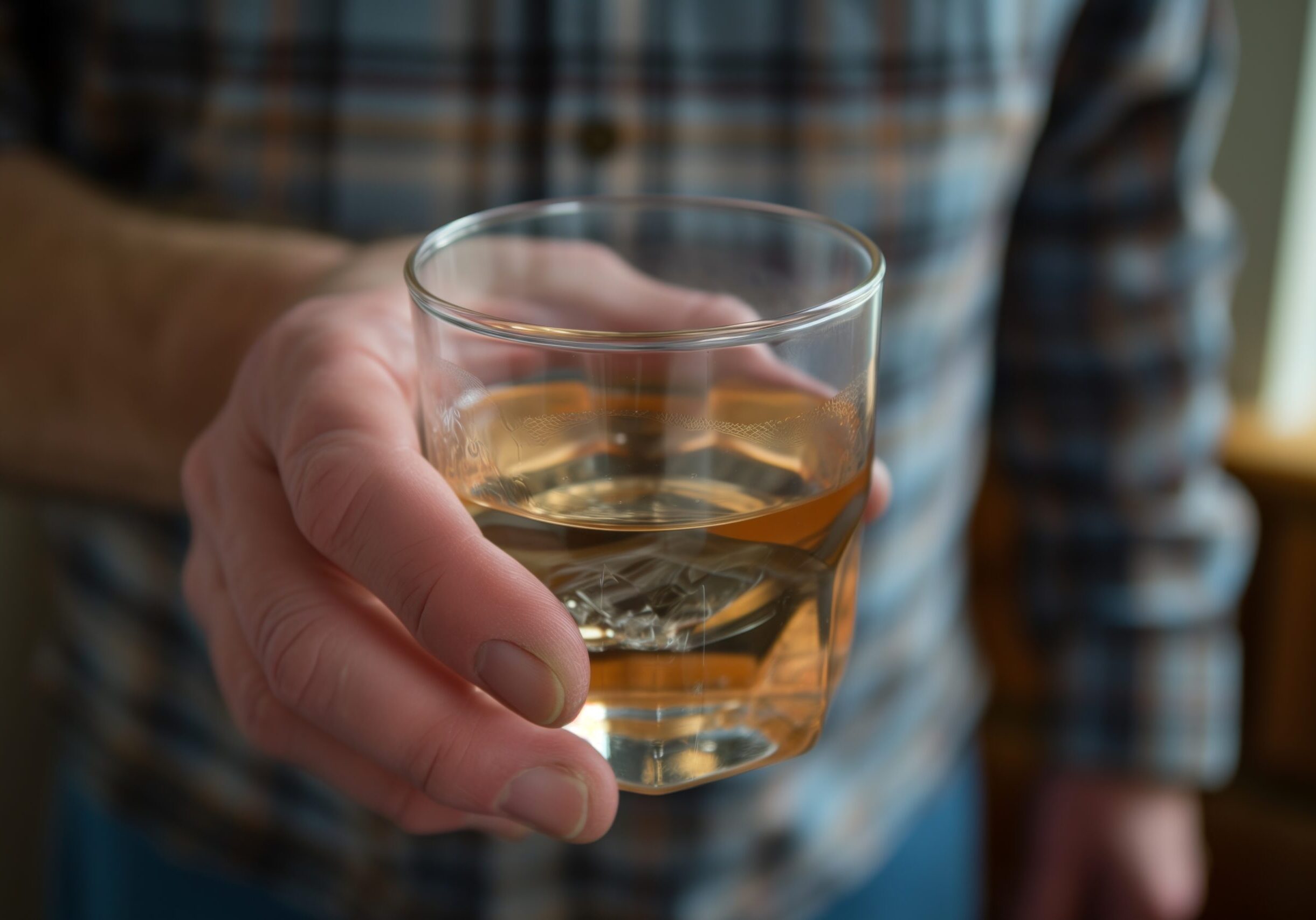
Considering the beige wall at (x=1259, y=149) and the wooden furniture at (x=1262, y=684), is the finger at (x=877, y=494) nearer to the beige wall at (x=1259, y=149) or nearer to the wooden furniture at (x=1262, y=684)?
the wooden furniture at (x=1262, y=684)

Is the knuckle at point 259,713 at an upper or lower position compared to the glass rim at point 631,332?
lower

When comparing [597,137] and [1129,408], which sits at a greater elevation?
[597,137]

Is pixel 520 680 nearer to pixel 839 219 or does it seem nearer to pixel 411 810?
pixel 411 810

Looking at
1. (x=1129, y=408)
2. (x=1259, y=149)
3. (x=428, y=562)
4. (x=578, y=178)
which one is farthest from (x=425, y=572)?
(x=1259, y=149)

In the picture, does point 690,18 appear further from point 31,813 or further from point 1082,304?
point 31,813

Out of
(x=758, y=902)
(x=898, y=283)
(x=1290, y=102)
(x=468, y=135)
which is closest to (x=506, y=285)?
(x=468, y=135)

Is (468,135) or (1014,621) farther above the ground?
(468,135)

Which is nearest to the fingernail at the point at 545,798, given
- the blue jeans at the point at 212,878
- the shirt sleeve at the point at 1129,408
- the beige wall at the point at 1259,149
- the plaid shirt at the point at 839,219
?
the plaid shirt at the point at 839,219
